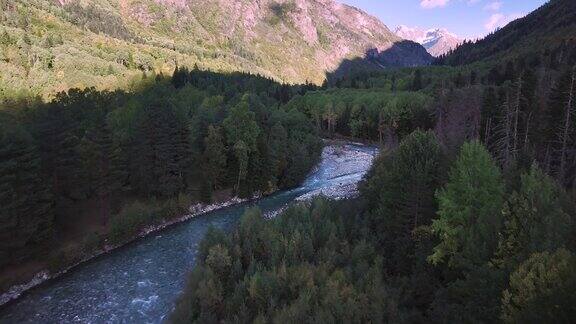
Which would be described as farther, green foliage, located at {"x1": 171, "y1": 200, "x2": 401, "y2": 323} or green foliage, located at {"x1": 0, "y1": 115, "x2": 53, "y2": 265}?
green foliage, located at {"x1": 0, "y1": 115, "x2": 53, "y2": 265}

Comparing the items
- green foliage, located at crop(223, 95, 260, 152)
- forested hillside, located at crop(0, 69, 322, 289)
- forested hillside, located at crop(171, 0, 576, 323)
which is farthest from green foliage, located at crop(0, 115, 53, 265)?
green foliage, located at crop(223, 95, 260, 152)

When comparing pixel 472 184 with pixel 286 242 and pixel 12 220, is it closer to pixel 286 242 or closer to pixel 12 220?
pixel 286 242

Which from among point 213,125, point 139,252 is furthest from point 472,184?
point 213,125

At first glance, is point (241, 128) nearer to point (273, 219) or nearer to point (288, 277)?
point (273, 219)

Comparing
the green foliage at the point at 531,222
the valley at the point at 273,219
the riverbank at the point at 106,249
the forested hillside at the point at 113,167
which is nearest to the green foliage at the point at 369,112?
the valley at the point at 273,219

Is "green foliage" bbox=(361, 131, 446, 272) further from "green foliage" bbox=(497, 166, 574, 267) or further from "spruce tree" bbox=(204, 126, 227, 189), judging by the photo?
"spruce tree" bbox=(204, 126, 227, 189)

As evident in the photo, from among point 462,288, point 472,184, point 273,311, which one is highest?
point 472,184

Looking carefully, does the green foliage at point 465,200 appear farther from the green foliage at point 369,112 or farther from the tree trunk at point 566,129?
the green foliage at point 369,112

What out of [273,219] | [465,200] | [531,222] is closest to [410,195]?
[465,200]
